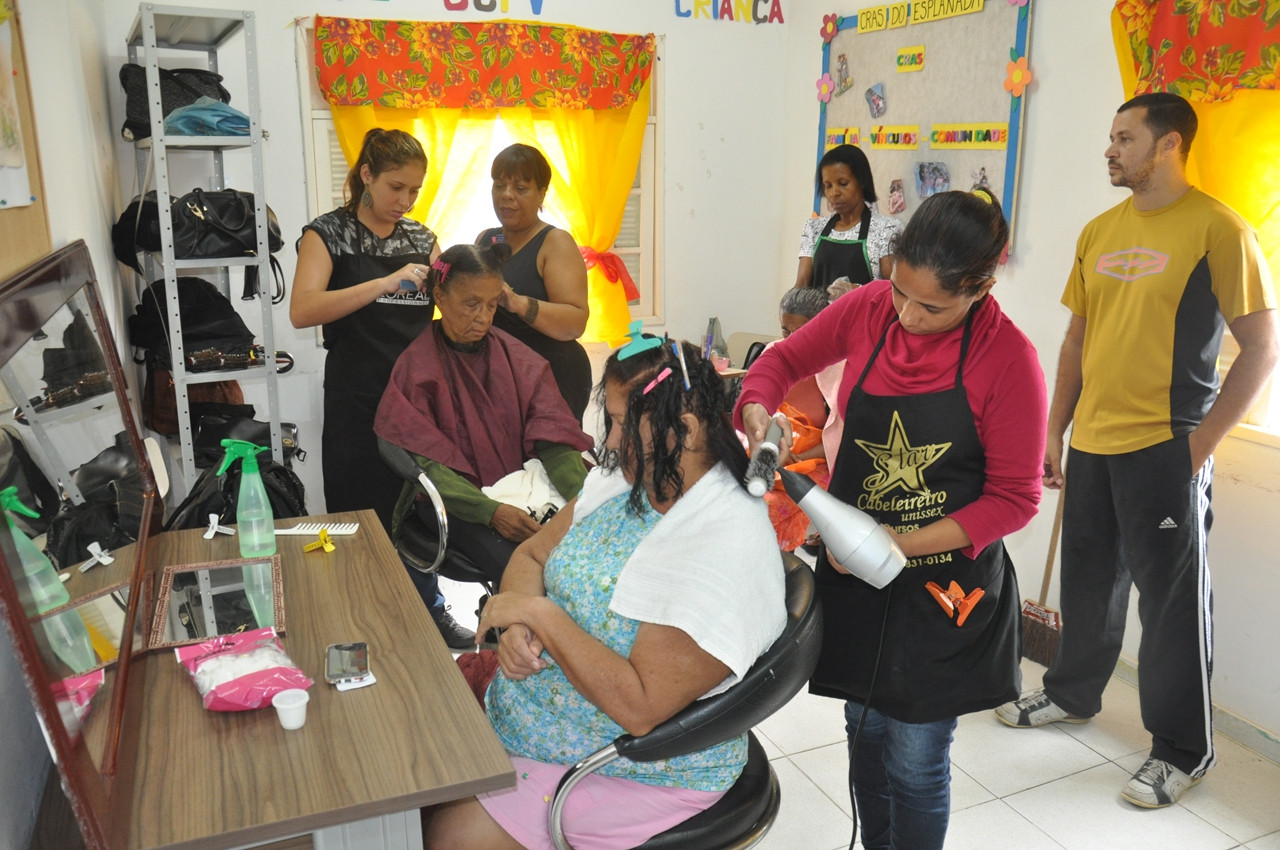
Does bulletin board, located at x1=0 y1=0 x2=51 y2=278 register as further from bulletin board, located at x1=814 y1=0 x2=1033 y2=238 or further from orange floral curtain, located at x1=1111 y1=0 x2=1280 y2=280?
bulletin board, located at x1=814 y1=0 x2=1033 y2=238

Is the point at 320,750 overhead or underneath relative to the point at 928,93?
underneath

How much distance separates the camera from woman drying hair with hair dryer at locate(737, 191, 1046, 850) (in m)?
1.52

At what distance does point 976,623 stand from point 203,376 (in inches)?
89.1

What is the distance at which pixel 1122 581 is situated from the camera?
255 centimetres

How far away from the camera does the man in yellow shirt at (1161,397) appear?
87.4 inches

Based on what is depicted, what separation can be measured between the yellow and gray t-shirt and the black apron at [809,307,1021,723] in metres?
0.92

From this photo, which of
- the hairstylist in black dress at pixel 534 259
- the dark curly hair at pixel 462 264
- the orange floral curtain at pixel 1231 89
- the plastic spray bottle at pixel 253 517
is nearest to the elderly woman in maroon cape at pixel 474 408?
the dark curly hair at pixel 462 264

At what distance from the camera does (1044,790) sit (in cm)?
243

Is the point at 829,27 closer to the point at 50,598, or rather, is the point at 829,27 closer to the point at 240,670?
the point at 240,670

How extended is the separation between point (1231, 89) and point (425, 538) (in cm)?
232

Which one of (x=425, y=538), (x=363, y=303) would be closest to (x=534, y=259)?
(x=363, y=303)

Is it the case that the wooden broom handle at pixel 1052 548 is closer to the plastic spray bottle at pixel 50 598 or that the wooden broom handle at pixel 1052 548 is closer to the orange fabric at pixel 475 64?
the orange fabric at pixel 475 64

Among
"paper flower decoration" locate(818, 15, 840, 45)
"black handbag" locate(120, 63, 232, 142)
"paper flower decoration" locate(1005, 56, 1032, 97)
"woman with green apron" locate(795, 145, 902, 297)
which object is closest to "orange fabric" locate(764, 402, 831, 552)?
"woman with green apron" locate(795, 145, 902, 297)

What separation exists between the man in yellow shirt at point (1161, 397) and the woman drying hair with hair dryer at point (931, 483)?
91cm
